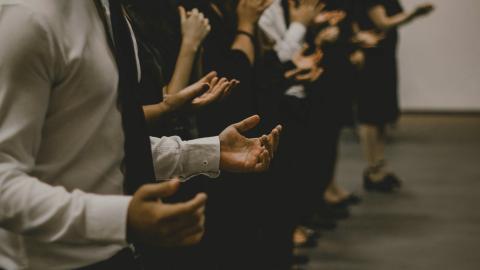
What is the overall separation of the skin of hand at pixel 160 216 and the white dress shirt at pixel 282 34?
2.20 m

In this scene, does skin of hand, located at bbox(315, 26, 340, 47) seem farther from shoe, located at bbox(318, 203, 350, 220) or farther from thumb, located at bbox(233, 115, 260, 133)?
thumb, located at bbox(233, 115, 260, 133)

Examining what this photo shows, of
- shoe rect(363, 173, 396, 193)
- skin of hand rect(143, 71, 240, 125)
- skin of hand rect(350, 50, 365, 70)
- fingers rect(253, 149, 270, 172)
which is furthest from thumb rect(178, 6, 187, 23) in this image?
shoe rect(363, 173, 396, 193)

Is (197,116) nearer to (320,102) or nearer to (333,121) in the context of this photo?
(320,102)

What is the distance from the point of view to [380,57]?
4.80 metres

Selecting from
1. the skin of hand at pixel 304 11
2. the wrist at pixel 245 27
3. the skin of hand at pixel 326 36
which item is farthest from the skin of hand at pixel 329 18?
the wrist at pixel 245 27

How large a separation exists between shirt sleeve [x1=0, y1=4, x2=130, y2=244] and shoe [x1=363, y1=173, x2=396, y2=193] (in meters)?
3.93

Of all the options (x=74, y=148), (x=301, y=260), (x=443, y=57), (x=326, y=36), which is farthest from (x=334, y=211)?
(x=443, y=57)

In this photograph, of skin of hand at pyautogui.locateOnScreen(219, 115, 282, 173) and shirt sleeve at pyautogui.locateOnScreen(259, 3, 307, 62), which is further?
shirt sleeve at pyautogui.locateOnScreen(259, 3, 307, 62)

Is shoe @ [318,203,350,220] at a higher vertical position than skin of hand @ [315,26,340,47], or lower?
lower

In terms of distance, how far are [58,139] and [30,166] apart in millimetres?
69

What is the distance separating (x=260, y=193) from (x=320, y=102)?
130cm

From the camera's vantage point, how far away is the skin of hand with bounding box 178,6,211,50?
2211 millimetres

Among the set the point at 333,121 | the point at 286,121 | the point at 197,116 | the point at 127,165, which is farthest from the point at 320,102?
the point at 127,165

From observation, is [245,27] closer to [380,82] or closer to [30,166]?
[30,166]
